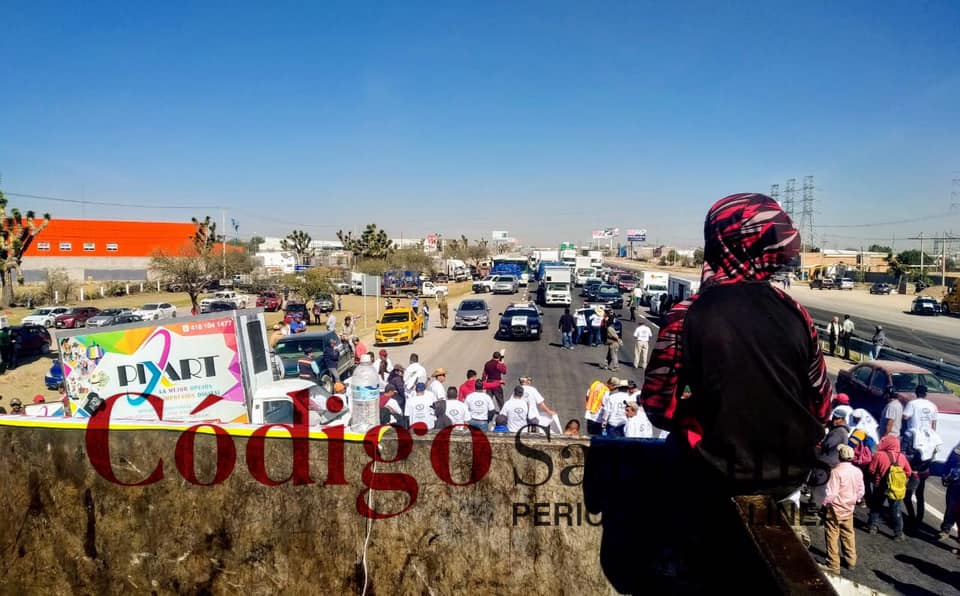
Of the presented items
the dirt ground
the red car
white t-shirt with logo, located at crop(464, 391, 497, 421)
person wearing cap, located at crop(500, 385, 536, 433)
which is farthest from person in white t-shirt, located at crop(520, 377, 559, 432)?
the red car

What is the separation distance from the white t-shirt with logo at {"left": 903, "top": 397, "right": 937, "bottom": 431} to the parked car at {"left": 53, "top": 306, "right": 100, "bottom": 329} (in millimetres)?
38967

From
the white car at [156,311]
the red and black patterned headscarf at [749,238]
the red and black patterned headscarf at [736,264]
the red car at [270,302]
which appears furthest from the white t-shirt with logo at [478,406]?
the red car at [270,302]

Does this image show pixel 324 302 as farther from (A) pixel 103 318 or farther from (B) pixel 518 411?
(B) pixel 518 411

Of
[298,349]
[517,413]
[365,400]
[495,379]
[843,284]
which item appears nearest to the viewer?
[365,400]

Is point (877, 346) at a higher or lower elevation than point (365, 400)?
lower

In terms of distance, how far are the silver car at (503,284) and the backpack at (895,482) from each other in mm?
50796

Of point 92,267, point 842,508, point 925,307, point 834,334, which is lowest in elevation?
point 925,307

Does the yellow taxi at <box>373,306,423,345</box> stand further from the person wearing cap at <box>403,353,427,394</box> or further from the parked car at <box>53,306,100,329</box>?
the parked car at <box>53,306,100,329</box>

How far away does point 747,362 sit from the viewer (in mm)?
1894

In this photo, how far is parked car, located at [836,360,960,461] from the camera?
412 inches

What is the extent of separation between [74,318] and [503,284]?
35895mm

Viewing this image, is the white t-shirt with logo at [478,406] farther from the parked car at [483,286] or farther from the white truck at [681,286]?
the parked car at [483,286]

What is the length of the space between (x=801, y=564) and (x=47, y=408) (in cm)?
1110

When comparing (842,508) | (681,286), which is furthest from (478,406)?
(681,286)
